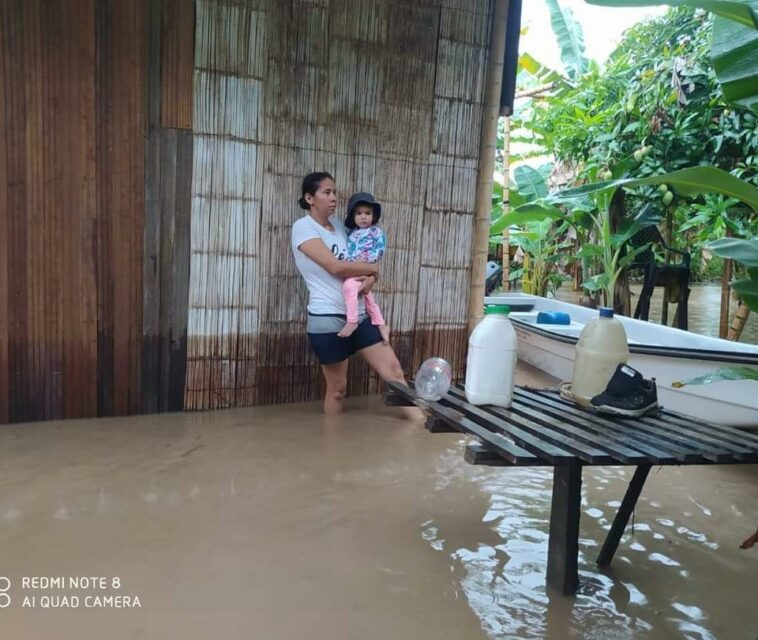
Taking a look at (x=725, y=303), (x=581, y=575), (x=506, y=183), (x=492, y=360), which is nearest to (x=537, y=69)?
(x=506, y=183)

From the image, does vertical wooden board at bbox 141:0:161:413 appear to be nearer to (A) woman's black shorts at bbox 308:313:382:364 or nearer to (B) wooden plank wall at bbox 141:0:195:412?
(B) wooden plank wall at bbox 141:0:195:412

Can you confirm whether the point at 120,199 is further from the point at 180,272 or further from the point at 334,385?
the point at 334,385

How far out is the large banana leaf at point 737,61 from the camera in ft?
6.82

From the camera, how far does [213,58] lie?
3631mm

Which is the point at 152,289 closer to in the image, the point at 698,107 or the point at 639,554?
the point at 639,554

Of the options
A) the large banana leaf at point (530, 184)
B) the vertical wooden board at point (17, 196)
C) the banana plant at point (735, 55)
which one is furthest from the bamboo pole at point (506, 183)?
the banana plant at point (735, 55)

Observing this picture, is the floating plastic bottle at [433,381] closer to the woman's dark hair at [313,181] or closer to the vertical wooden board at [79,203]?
the woman's dark hair at [313,181]

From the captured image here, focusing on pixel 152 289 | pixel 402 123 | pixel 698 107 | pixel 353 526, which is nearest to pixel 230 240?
pixel 152 289

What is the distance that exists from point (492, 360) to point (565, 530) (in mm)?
563

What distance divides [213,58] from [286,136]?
57 centimetres

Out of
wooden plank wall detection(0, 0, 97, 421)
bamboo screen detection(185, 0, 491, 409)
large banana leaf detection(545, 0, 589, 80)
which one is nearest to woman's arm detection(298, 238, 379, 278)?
bamboo screen detection(185, 0, 491, 409)

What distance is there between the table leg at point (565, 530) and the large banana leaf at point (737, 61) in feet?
4.28

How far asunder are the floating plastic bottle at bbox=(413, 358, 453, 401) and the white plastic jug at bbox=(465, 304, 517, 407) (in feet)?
0.45

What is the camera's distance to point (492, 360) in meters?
2.18
